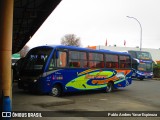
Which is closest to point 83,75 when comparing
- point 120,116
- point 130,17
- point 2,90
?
point 120,116

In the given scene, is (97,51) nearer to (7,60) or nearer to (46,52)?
(46,52)

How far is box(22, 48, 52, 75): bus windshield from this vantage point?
17.0 m

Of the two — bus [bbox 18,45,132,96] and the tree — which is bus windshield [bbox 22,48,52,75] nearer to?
bus [bbox 18,45,132,96]

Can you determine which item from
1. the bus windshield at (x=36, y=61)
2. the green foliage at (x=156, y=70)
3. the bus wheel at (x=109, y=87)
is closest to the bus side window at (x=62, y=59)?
the bus windshield at (x=36, y=61)

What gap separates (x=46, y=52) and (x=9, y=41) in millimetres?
6402

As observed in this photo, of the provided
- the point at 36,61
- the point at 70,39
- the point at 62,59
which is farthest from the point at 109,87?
the point at 70,39

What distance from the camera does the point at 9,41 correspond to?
35.9ft

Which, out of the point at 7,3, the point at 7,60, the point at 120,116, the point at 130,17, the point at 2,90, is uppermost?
the point at 130,17

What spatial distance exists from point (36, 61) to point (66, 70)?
65.9 inches

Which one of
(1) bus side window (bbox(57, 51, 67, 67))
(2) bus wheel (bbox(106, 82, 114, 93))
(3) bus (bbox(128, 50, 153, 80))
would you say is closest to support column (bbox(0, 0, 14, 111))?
(1) bus side window (bbox(57, 51, 67, 67))

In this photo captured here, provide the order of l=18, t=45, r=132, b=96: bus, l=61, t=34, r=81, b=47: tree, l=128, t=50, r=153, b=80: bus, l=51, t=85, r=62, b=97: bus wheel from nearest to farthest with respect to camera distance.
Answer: l=18, t=45, r=132, b=96: bus, l=51, t=85, r=62, b=97: bus wheel, l=128, t=50, r=153, b=80: bus, l=61, t=34, r=81, b=47: tree

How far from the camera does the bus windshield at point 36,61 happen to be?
17.0m

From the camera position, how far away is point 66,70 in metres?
18.0

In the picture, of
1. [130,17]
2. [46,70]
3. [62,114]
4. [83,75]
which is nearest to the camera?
[62,114]
